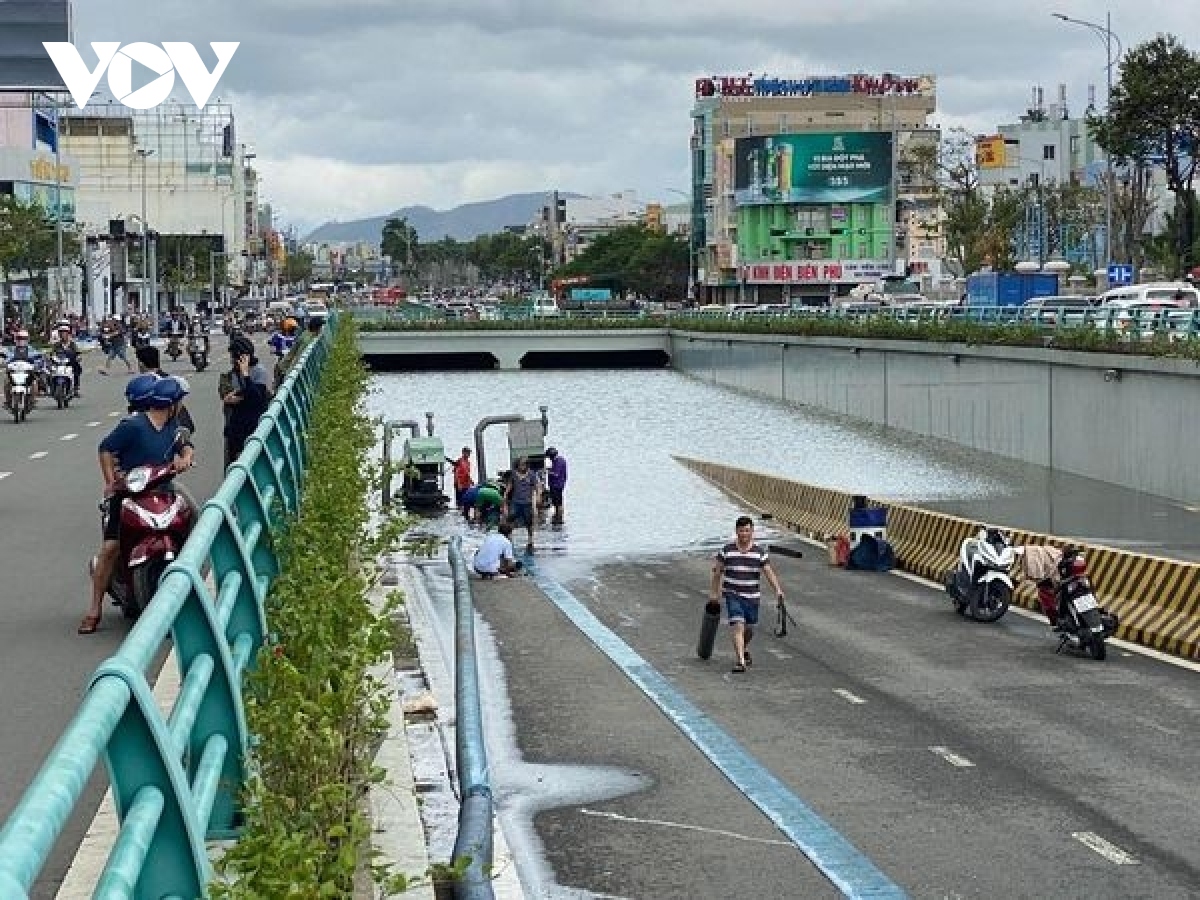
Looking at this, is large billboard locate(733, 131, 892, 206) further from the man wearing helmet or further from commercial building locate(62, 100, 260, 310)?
the man wearing helmet

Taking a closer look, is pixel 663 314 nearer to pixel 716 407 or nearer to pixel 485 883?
pixel 716 407

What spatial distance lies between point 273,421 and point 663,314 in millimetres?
103597

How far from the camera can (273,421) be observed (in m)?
13.7

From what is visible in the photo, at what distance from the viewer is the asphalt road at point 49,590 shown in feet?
32.1

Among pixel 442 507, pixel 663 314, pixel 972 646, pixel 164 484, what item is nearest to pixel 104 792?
pixel 164 484

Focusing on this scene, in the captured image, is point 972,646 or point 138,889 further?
point 972,646

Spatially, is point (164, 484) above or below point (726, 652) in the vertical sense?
above

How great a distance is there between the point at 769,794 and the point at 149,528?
427cm

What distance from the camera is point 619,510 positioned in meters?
46.5

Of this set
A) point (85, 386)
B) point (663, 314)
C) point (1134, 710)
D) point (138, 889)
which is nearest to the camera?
point (138, 889)

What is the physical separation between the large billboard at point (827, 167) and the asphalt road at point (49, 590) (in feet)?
366

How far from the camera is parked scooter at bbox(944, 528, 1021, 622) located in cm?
2330

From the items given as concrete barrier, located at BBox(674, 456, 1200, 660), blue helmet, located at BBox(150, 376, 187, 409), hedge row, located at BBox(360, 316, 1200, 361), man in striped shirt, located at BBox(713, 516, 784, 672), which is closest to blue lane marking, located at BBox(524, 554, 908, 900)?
man in striped shirt, located at BBox(713, 516, 784, 672)

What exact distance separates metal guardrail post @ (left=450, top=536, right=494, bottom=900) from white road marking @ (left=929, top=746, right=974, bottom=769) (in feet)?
12.2
